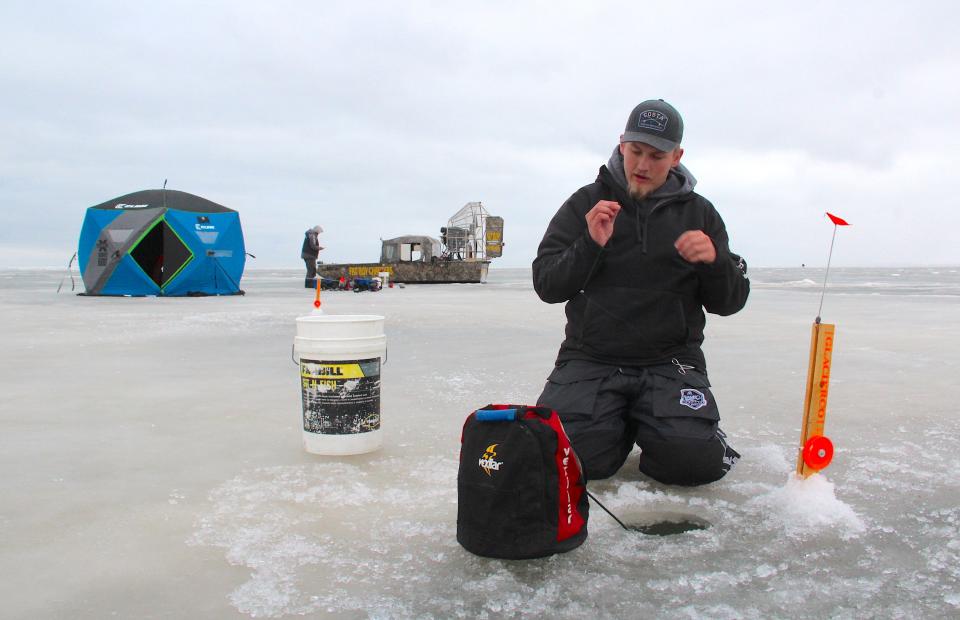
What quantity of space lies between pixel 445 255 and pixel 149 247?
10.9 m

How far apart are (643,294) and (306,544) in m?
1.36

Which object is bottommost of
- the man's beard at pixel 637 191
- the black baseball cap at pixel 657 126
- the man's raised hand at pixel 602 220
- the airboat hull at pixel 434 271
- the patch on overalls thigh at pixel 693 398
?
the airboat hull at pixel 434 271

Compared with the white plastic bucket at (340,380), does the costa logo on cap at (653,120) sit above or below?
above

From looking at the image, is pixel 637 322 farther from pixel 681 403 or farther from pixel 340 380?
pixel 340 380

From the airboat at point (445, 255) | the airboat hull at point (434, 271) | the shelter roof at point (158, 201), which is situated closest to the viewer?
the shelter roof at point (158, 201)

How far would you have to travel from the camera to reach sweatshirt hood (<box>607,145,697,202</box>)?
101 inches

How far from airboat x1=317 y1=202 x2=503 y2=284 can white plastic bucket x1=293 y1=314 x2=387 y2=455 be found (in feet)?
54.0

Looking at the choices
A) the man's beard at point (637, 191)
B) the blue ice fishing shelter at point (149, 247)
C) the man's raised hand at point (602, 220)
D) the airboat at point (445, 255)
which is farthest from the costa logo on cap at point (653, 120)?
the airboat at point (445, 255)

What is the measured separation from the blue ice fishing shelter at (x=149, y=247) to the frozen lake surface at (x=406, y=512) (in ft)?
28.9

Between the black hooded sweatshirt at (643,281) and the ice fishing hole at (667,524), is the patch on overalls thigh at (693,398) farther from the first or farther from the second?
the ice fishing hole at (667,524)

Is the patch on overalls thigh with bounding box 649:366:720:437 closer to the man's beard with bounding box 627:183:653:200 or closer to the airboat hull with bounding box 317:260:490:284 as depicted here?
the man's beard with bounding box 627:183:653:200

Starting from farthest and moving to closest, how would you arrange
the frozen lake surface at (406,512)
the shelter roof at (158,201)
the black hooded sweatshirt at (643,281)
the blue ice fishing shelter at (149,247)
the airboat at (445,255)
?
the airboat at (445,255)
the shelter roof at (158,201)
the blue ice fishing shelter at (149,247)
the black hooded sweatshirt at (643,281)
the frozen lake surface at (406,512)

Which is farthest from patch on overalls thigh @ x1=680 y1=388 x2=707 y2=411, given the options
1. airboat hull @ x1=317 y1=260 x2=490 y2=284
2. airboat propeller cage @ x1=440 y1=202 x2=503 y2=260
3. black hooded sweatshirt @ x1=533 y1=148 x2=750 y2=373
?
airboat propeller cage @ x1=440 y1=202 x2=503 y2=260

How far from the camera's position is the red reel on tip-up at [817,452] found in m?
2.16
